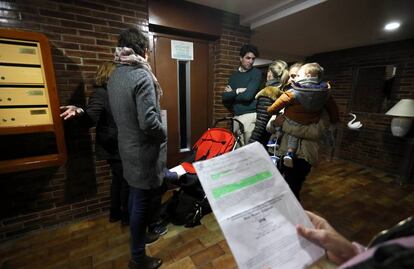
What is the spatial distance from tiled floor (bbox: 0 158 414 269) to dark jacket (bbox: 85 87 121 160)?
29.6 inches

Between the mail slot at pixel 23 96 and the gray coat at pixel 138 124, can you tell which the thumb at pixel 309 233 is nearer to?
the gray coat at pixel 138 124

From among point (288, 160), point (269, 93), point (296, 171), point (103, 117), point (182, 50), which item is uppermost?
point (182, 50)

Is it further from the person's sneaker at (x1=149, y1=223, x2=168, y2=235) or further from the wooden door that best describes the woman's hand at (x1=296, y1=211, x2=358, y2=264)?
the wooden door

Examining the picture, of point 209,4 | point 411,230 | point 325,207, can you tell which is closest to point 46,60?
point 209,4

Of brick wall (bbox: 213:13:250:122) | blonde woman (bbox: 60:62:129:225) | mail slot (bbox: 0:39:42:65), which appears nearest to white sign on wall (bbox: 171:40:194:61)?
brick wall (bbox: 213:13:250:122)

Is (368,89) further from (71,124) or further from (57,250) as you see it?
(57,250)

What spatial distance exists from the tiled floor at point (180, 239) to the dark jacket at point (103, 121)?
0.75 meters

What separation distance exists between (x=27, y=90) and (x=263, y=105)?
173cm

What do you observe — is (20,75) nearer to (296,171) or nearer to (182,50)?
(182,50)

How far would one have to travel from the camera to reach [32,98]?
4.45 feet

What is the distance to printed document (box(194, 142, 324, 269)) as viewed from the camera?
1.50 ft

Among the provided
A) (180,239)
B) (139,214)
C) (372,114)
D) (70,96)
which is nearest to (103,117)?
(70,96)

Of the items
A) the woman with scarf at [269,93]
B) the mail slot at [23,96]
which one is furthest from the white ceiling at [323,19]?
the mail slot at [23,96]

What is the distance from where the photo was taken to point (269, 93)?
5.36 feet
